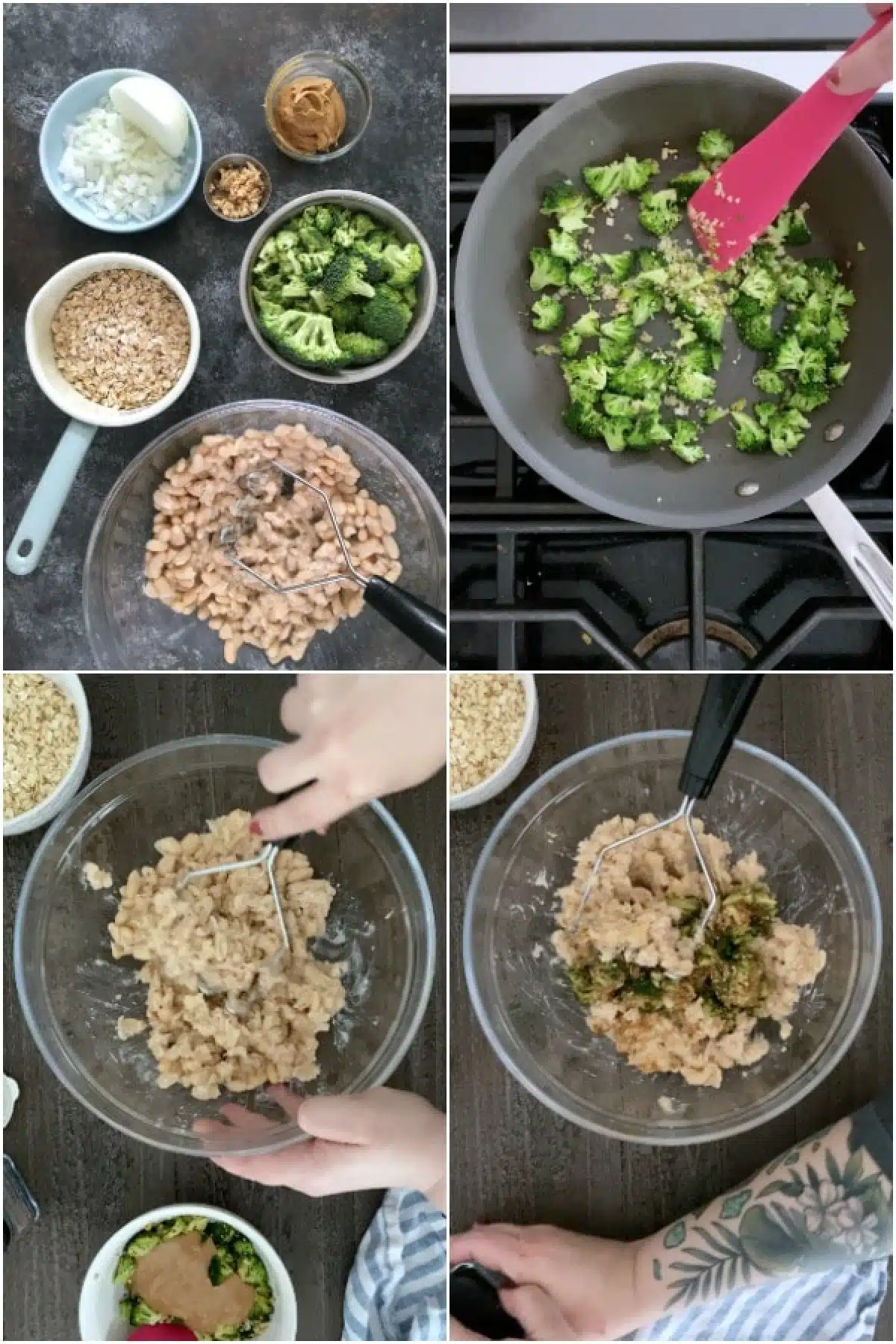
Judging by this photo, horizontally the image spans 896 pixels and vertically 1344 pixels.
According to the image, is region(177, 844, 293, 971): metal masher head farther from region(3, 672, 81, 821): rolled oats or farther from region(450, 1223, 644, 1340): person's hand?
region(450, 1223, 644, 1340): person's hand

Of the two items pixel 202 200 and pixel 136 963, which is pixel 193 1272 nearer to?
pixel 136 963

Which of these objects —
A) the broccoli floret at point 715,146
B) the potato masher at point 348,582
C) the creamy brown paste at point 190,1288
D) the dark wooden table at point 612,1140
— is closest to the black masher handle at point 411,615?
the potato masher at point 348,582

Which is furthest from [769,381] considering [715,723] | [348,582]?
[348,582]

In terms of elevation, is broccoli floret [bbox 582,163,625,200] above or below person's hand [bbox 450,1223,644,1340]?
above

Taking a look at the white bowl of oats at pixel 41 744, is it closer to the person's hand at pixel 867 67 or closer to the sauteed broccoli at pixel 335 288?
the sauteed broccoli at pixel 335 288

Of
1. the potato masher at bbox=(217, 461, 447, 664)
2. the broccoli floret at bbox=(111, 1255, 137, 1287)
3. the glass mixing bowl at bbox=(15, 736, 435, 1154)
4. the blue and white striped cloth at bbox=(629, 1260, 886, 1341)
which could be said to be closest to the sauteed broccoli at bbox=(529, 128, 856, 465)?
the potato masher at bbox=(217, 461, 447, 664)

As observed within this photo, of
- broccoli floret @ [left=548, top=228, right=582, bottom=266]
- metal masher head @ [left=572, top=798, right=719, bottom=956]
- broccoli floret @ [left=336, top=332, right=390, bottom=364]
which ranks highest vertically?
broccoli floret @ [left=548, top=228, right=582, bottom=266]
